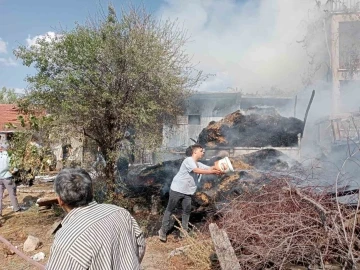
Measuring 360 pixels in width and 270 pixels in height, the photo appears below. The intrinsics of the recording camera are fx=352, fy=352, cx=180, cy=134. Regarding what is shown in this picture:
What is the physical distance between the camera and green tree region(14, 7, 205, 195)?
5723 mm

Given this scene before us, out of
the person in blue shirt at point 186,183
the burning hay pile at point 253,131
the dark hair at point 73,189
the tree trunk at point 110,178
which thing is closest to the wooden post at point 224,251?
the dark hair at point 73,189

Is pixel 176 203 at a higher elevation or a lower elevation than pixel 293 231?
lower

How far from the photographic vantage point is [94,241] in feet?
6.57

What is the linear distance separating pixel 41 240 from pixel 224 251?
399cm

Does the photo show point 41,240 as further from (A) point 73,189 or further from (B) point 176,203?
(A) point 73,189

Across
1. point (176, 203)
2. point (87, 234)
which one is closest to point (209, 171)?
point (176, 203)

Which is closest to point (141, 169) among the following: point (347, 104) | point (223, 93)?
point (223, 93)

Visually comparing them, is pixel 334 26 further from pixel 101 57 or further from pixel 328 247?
pixel 328 247

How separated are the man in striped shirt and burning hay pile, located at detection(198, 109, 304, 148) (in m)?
7.58

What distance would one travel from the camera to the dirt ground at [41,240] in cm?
509

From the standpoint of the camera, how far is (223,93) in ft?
51.0

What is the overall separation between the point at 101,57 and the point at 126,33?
0.75 metres

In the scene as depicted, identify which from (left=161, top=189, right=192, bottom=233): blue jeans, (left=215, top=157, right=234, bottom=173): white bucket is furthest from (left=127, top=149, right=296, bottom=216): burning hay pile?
(left=215, top=157, right=234, bottom=173): white bucket

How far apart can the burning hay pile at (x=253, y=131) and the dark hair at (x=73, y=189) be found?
763 cm
